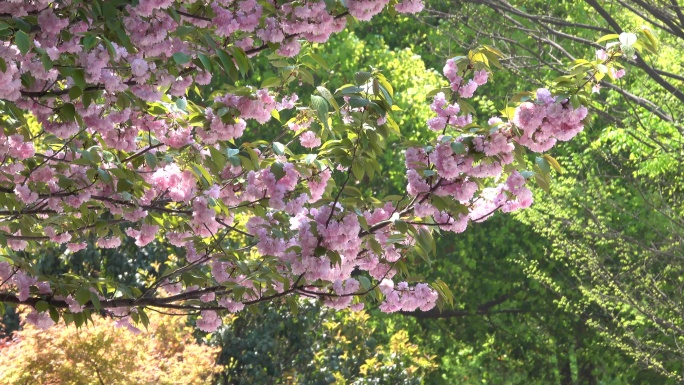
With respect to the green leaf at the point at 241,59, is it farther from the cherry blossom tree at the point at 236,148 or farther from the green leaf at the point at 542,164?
the green leaf at the point at 542,164

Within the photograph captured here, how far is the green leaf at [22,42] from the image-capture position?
10.9 feet

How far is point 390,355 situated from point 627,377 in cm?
645

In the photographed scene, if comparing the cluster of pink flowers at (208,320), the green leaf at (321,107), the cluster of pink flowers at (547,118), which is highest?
the green leaf at (321,107)

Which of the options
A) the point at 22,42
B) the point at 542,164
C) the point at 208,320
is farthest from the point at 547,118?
the point at 208,320

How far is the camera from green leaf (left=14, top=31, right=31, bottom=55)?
331cm

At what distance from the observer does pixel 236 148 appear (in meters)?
4.62

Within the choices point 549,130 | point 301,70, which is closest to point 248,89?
point 301,70

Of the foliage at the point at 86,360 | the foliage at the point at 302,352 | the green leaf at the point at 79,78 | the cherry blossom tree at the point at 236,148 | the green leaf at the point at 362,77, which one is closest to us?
the green leaf at the point at 79,78

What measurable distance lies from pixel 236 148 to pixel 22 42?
1431 millimetres

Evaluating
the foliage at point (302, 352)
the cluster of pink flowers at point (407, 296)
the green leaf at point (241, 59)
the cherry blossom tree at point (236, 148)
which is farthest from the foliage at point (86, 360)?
the green leaf at point (241, 59)

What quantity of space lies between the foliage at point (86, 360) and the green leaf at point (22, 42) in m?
3.99

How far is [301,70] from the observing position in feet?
14.7

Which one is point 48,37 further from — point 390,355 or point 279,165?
point 390,355

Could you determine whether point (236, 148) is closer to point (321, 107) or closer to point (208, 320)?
point (321, 107)
